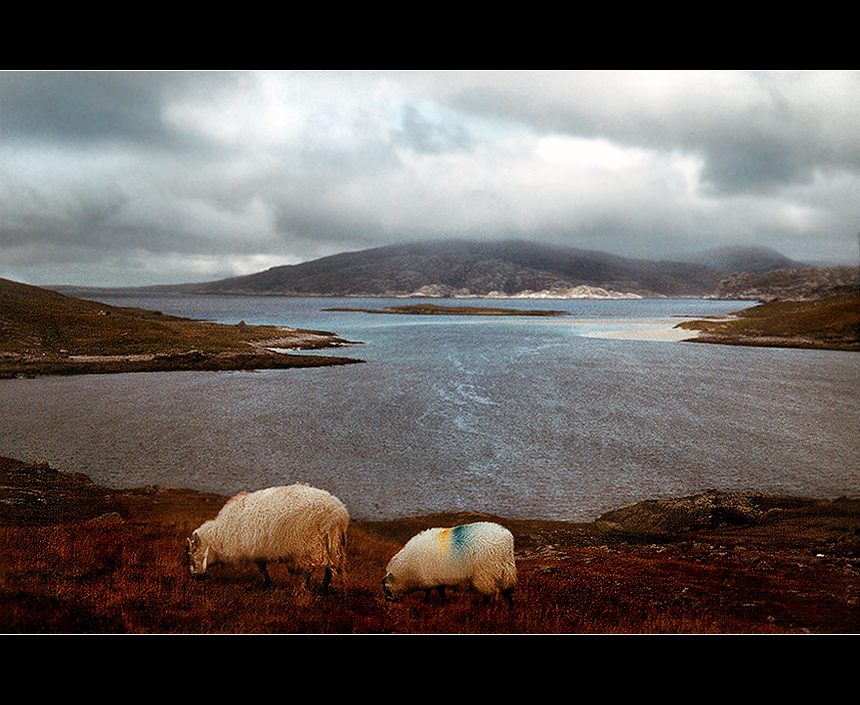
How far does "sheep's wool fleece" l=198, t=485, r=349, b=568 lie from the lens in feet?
16.5

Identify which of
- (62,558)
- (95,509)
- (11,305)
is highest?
(11,305)

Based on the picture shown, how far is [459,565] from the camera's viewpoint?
A: 4.94 metres

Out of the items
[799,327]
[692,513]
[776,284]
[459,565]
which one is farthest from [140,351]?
[799,327]

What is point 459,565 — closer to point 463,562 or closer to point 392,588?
point 463,562

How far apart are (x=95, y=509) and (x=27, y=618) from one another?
491cm

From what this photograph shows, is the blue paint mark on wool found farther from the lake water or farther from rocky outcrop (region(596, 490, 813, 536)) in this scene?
rocky outcrop (region(596, 490, 813, 536))

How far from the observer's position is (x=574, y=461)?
12578 mm

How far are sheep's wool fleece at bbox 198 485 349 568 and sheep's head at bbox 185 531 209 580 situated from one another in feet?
0.28

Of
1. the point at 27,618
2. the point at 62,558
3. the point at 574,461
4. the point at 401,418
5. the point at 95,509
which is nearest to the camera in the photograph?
the point at 27,618

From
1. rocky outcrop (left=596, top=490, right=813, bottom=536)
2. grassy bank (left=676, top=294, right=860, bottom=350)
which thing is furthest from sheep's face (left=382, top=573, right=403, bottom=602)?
grassy bank (left=676, top=294, right=860, bottom=350)

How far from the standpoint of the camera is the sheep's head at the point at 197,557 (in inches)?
192

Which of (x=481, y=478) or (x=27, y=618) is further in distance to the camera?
(x=481, y=478)
